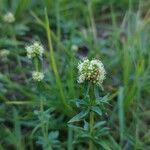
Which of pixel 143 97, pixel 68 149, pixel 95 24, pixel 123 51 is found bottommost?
pixel 68 149

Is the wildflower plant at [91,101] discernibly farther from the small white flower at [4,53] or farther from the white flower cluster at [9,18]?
the white flower cluster at [9,18]

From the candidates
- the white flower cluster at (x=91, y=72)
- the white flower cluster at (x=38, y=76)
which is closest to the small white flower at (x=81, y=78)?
the white flower cluster at (x=91, y=72)

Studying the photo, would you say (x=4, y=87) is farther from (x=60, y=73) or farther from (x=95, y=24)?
(x=95, y=24)

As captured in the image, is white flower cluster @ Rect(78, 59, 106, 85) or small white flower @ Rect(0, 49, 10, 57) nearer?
white flower cluster @ Rect(78, 59, 106, 85)

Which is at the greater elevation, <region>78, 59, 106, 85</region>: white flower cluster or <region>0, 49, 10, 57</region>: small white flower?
<region>0, 49, 10, 57</region>: small white flower

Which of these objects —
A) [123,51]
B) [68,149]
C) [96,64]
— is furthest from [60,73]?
[96,64]

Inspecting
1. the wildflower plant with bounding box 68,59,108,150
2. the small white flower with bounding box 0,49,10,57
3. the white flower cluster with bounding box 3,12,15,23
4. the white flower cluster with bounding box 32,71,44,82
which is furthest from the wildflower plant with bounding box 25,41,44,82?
the white flower cluster with bounding box 3,12,15,23

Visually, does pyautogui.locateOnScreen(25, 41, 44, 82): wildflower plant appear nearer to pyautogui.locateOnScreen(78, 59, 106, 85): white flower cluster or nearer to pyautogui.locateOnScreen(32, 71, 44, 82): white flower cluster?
pyautogui.locateOnScreen(32, 71, 44, 82): white flower cluster

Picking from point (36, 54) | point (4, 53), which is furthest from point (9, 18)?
point (36, 54)
